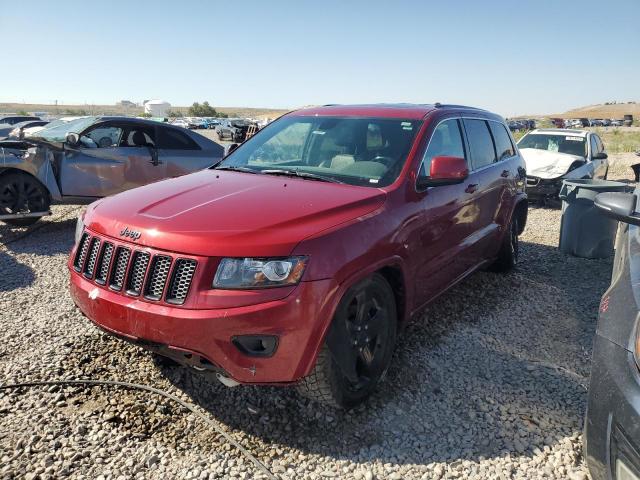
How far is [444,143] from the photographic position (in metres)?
3.89

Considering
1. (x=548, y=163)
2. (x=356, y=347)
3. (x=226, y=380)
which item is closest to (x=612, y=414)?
(x=356, y=347)

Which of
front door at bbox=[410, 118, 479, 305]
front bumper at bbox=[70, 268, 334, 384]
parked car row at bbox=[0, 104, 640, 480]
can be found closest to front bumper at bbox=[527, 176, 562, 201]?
parked car row at bbox=[0, 104, 640, 480]

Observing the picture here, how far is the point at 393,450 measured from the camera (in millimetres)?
2676

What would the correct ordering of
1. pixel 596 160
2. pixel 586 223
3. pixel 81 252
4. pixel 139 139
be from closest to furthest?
1. pixel 81 252
2. pixel 586 223
3. pixel 139 139
4. pixel 596 160

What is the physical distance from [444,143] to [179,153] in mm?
5192

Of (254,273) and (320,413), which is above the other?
(254,273)

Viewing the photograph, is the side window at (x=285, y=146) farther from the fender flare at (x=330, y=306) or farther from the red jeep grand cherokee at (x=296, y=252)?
the fender flare at (x=330, y=306)

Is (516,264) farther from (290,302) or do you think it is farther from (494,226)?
(290,302)

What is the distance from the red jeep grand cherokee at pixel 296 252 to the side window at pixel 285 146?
0.02m

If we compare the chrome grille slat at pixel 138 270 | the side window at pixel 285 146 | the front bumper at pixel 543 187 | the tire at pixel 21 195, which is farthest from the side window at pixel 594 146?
the chrome grille slat at pixel 138 270

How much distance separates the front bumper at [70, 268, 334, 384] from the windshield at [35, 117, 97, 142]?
5862 millimetres

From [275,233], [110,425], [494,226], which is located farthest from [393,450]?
[494,226]

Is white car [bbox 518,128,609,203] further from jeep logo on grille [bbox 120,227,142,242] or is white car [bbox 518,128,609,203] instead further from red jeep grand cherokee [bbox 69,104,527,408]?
jeep logo on grille [bbox 120,227,142,242]

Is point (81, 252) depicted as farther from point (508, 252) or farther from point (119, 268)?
point (508, 252)
